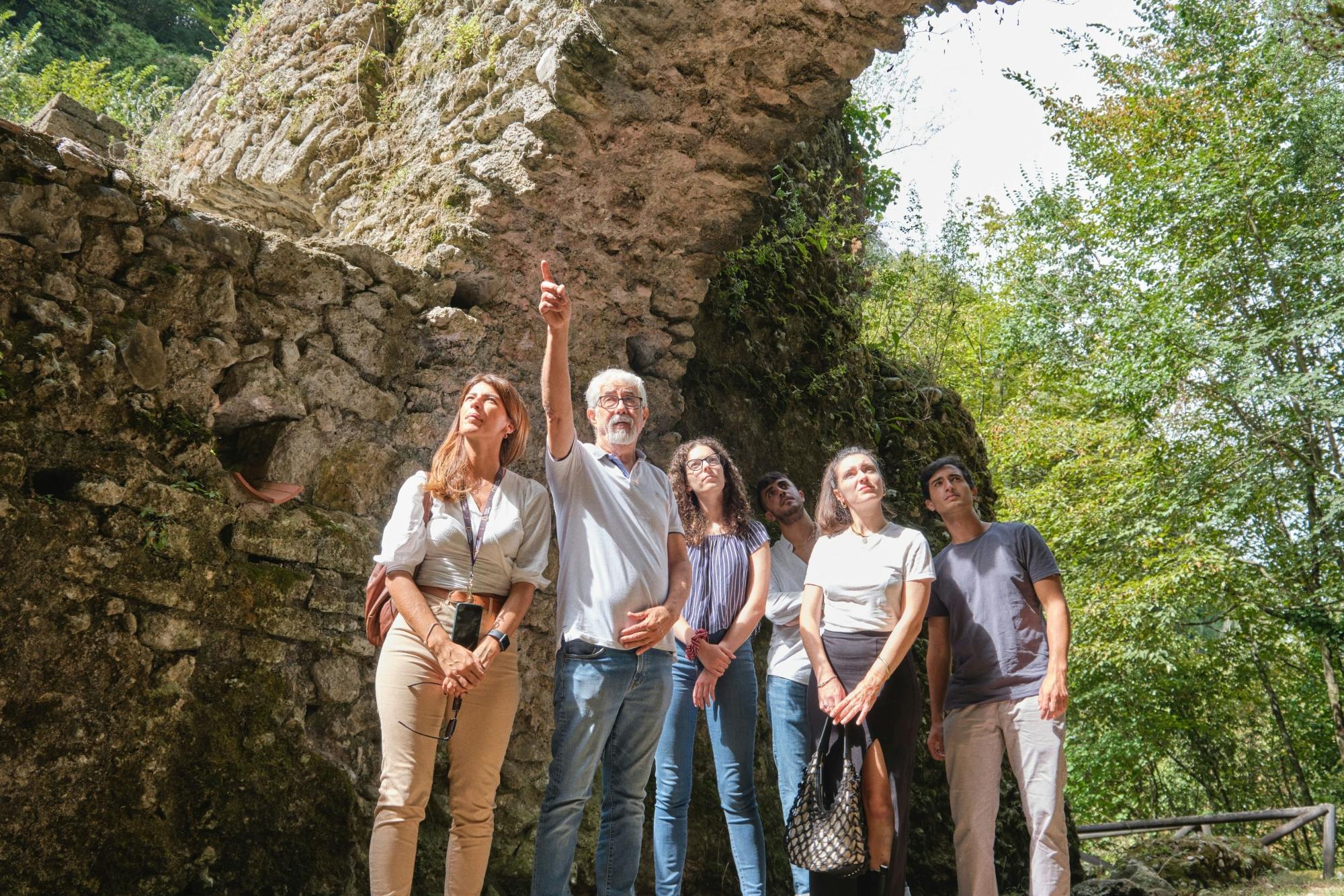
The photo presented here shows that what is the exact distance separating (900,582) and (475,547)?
1496 millimetres

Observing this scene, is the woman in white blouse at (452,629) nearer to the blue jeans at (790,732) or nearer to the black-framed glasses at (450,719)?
the black-framed glasses at (450,719)

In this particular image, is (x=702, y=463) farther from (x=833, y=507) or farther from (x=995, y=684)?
(x=995, y=684)

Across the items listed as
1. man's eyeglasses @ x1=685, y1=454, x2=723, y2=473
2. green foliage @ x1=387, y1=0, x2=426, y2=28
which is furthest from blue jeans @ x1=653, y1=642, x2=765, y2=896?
green foliage @ x1=387, y1=0, x2=426, y2=28

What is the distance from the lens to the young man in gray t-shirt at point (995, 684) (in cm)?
319

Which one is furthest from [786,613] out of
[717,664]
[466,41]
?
[466,41]

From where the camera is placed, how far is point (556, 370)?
2828 millimetres

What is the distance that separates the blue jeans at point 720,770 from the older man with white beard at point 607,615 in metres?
0.23

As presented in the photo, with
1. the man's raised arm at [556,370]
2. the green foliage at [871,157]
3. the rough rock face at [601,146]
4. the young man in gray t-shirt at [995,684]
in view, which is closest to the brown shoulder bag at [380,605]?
the man's raised arm at [556,370]

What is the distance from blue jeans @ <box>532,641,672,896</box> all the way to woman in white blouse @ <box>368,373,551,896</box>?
168 mm

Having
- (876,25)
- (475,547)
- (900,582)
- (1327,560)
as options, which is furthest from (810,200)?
(1327,560)

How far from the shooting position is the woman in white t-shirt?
9.98 ft

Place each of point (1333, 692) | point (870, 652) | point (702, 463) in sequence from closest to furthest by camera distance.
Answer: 1. point (870, 652)
2. point (702, 463)
3. point (1333, 692)

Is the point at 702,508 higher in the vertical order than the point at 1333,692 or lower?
higher

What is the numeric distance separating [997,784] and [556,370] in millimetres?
2151
